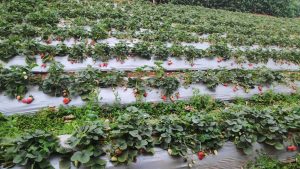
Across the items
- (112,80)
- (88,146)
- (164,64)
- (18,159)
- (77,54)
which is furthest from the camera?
(164,64)

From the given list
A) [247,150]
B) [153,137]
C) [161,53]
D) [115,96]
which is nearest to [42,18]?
[161,53]

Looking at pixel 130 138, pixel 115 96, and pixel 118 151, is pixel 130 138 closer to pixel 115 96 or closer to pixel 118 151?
pixel 118 151

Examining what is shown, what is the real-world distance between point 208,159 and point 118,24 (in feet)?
19.3

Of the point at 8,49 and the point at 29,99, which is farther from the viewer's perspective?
the point at 8,49

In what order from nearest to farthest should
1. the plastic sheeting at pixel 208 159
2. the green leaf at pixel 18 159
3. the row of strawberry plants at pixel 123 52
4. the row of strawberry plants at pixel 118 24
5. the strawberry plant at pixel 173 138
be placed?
the green leaf at pixel 18 159
the plastic sheeting at pixel 208 159
the strawberry plant at pixel 173 138
the row of strawberry plants at pixel 123 52
the row of strawberry plants at pixel 118 24

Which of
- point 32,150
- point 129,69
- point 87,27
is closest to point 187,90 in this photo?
point 129,69

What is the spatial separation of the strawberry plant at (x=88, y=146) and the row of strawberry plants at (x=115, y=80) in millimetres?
1683

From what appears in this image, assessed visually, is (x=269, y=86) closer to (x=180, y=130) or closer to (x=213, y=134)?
(x=213, y=134)

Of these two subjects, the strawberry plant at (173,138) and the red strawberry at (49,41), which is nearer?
the strawberry plant at (173,138)

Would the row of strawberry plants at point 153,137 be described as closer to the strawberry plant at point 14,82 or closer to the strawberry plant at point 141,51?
the strawberry plant at point 14,82

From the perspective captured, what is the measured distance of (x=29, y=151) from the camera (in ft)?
10.4

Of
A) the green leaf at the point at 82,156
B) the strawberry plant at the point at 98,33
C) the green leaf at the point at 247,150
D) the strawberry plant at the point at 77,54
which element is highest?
the strawberry plant at the point at 98,33

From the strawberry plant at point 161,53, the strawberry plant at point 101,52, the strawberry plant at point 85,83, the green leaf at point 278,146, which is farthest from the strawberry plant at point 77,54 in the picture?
the green leaf at point 278,146

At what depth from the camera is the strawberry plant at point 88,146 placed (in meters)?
3.27
